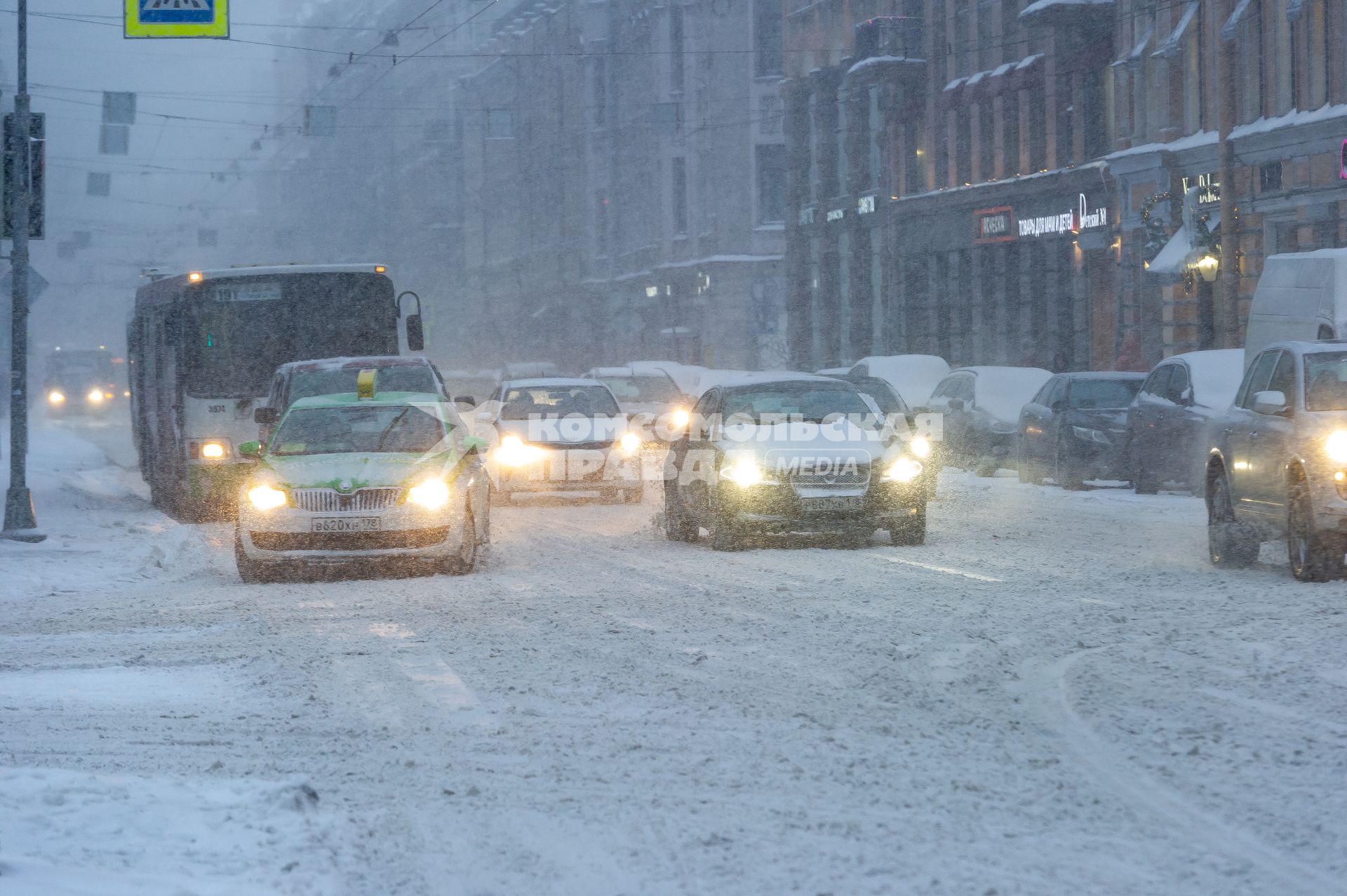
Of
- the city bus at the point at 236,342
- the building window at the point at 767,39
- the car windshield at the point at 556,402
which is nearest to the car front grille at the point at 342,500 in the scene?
the city bus at the point at 236,342

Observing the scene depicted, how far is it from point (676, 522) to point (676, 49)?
50.2m

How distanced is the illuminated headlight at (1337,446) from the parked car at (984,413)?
13.1 metres

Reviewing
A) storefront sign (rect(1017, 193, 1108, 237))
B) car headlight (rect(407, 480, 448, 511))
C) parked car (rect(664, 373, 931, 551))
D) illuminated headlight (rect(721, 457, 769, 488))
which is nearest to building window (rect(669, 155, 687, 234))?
storefront sign (rect(1017, 193, 1108, 237))

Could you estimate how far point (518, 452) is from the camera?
21328 mm

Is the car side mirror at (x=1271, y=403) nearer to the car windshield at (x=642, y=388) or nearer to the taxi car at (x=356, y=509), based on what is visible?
the taxi car at (x=356, y=509)

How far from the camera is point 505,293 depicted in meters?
90.8

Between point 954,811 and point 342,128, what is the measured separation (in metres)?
114

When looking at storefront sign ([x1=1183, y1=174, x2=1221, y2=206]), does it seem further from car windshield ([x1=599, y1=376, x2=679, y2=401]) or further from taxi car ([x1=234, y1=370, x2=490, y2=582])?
taxi car ([x1=234, y1=370, x2=490, y2=582])

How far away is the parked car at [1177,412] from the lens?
20.4 meters

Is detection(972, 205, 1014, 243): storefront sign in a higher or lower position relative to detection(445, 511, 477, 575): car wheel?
higher

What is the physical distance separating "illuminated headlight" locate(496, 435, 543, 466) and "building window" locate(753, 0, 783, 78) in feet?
135

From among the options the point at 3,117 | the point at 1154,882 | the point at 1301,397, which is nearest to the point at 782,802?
the point at 1154,882

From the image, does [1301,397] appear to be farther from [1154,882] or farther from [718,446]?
[1154,882]

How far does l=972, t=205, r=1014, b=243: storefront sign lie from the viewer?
43219 millimetres
